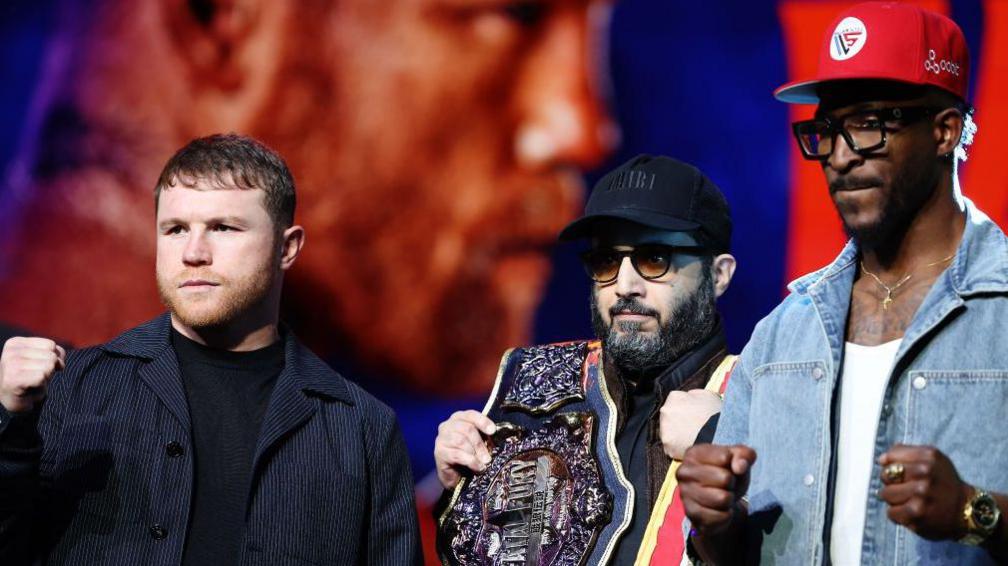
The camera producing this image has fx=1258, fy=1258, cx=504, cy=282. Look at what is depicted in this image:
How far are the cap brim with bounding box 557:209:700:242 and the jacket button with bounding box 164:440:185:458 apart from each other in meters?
1.11

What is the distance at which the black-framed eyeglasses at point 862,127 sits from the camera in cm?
215

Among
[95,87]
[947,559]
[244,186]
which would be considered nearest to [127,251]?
[95,87]

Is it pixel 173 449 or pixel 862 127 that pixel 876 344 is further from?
pixel 173 449

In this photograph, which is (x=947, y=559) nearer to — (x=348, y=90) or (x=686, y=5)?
(x=686, y=5)

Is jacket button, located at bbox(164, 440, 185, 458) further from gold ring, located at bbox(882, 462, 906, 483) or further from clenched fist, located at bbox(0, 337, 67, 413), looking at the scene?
gold ring, located at bbox(882, 462, 906, 483)

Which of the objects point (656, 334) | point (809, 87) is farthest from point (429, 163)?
point (809, 87)

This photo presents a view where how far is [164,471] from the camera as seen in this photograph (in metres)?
2.62

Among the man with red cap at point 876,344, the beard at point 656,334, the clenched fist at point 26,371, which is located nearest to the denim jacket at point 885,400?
the man with red cap at point 876,344

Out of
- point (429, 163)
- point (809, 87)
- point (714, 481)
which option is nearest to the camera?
point (714, 481)

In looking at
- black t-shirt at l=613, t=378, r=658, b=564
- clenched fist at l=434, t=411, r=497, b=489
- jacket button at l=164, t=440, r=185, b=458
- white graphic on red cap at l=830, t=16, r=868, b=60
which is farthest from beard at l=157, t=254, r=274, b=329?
white graphic on red cap at l=830, t=16, r=868, b=60

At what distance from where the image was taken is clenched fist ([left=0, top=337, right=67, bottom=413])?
2.37m

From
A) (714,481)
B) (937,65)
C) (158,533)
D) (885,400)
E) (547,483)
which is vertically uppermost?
(937,65)

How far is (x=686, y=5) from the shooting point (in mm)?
3980

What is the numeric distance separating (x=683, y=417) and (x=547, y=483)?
368 mm
